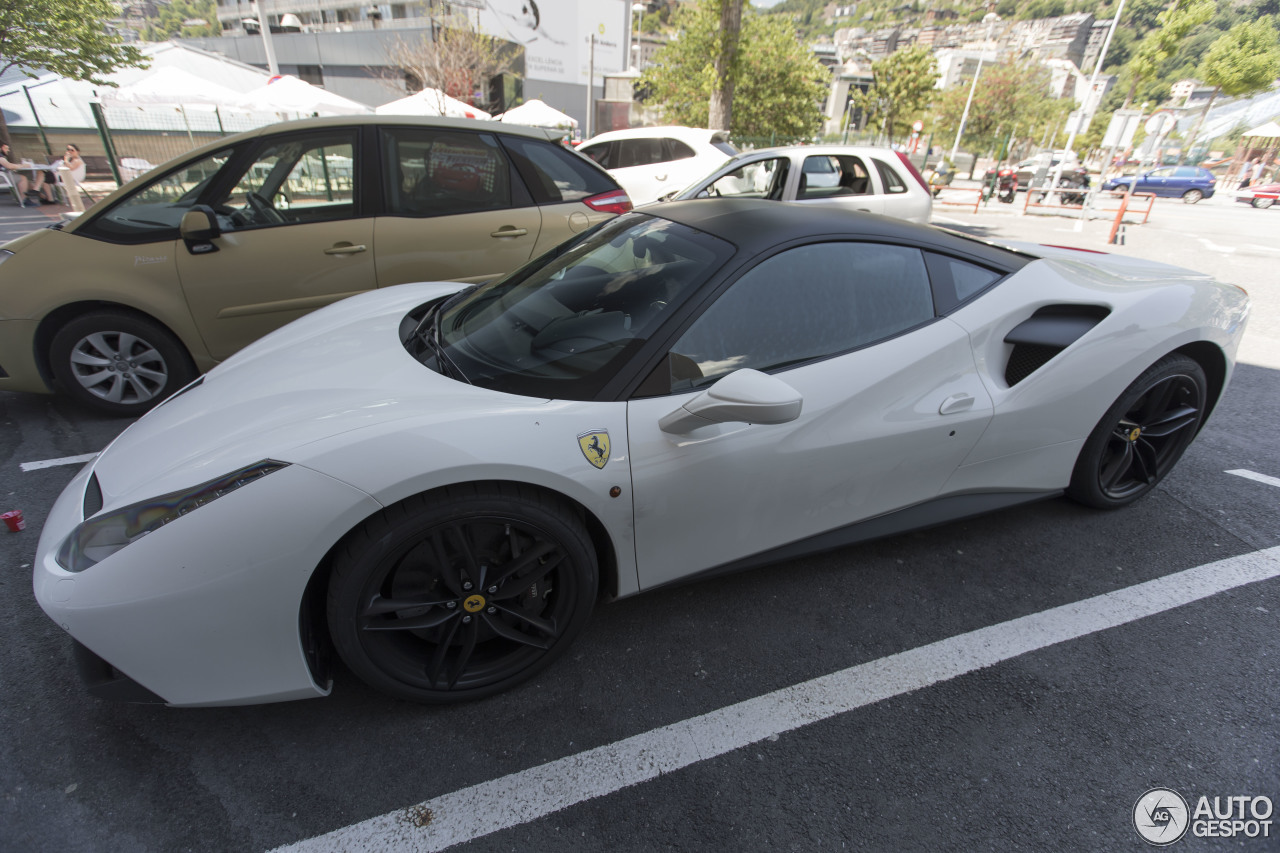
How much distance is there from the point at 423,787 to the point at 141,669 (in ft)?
2.35

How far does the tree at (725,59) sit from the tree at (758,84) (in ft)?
16.8

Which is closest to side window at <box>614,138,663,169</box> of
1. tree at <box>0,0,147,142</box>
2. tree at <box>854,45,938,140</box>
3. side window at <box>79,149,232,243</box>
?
side window at <box>79,149,232,243</box>

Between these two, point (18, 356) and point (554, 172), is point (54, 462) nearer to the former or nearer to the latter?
point (18, 356)

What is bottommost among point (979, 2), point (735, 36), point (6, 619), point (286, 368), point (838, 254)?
point (6, 619)

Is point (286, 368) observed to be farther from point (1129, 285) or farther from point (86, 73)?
point (86, 73)

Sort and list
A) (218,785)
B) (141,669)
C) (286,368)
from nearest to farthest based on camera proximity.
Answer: (141,669) < (218,785) < (286,368)

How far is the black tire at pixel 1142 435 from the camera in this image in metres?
2.52

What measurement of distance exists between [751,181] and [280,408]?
681 cm

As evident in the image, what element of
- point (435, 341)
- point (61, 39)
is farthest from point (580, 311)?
point (61, 39)

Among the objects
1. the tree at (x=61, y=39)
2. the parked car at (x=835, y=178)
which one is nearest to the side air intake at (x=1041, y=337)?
the parked car at (x=835, y=178)

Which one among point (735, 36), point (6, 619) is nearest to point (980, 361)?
point (6, 619)

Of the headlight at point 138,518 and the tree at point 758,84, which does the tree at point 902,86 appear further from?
the headlight at point 138,518

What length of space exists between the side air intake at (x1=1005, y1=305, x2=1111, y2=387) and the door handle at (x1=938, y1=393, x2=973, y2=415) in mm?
232

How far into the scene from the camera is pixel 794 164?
6871 millimetres
